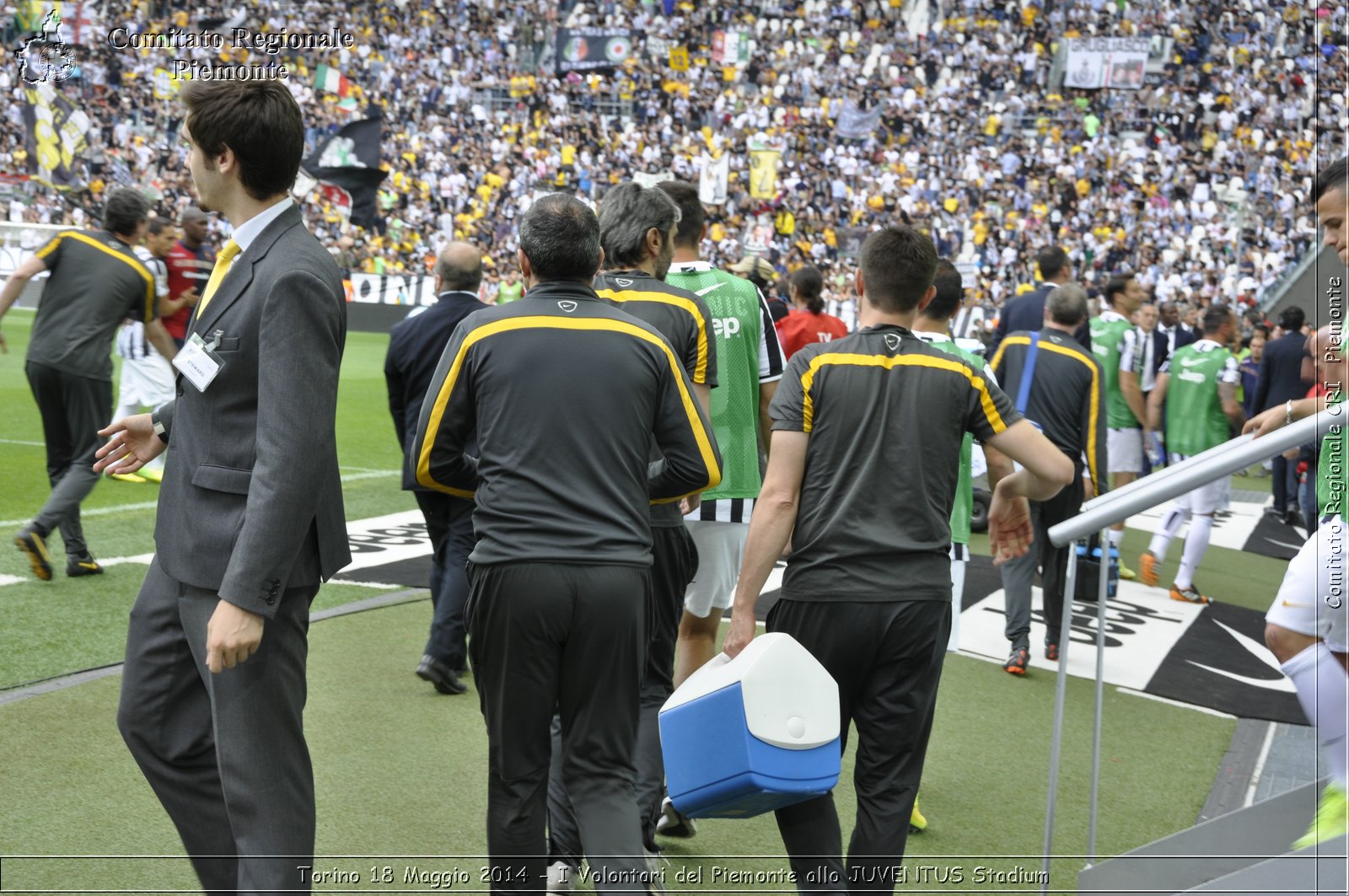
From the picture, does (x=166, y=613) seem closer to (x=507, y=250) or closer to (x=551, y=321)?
(x=551, y=321)

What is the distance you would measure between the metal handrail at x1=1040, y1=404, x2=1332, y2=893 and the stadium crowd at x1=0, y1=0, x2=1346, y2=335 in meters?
21.9

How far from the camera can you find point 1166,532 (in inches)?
353

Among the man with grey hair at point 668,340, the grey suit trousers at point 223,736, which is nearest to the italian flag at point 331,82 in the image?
the man with grey hair at point 668,340

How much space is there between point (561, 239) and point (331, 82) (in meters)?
36.3

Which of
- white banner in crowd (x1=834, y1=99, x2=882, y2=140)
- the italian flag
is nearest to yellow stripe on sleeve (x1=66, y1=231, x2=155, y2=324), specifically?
white banner in crowd (x1=834, y1=99, x2=882, y2=140)

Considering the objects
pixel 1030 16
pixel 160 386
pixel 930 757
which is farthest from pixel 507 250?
pixel 930 757

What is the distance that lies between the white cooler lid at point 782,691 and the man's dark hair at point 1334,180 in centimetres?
202

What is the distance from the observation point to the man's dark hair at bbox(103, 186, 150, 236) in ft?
22.9

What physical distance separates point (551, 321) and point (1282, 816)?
2.49m

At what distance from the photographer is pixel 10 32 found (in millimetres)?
34156

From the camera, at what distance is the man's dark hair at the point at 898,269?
11.1 ft

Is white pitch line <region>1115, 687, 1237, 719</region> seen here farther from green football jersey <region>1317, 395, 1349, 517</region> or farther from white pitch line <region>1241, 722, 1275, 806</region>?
green football jersey <region>1317, 395, 1349, 517</region>

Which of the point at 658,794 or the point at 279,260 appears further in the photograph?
the point at 658,794

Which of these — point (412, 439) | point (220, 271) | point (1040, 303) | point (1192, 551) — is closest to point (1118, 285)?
point (1040, 303)
